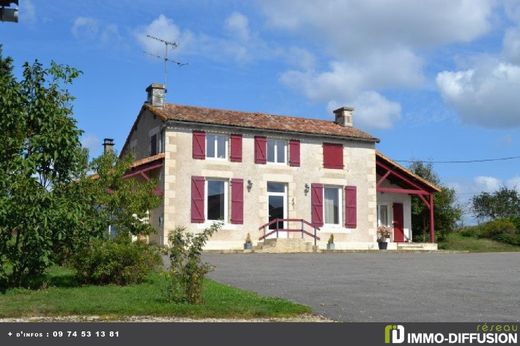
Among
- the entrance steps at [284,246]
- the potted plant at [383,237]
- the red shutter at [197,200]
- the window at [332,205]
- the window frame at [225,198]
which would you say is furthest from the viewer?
Answer: the potted plant at [383,237]

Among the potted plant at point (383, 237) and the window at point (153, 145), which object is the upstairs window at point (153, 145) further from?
the potted plant at point (383, 237)

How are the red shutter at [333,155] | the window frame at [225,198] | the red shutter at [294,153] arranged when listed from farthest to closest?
the red shutter at [333,155], the red shutter at [294,153], the window frame at [225,198]

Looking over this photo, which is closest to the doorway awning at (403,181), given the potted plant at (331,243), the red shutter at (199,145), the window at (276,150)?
the potted plant at (331,243)

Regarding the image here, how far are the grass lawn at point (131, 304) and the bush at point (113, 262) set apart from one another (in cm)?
33

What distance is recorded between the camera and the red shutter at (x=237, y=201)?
24672 mm

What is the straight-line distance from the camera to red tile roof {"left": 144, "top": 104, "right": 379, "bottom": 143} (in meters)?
24.9

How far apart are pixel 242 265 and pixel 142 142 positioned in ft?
42.2

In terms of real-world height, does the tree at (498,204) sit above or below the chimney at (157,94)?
below

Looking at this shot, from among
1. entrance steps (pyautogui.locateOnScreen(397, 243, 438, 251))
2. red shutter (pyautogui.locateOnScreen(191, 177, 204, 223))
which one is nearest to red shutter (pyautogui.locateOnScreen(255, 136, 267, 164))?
red shutter (pyautogui.locateOnScreen(191, 177, 204, 223))

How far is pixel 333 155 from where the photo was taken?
27094mm

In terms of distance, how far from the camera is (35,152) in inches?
414
